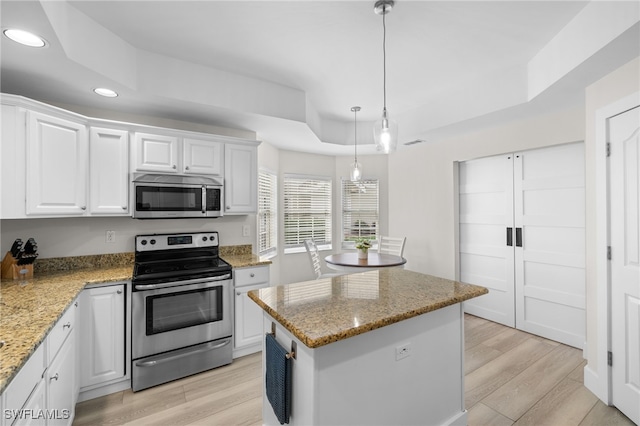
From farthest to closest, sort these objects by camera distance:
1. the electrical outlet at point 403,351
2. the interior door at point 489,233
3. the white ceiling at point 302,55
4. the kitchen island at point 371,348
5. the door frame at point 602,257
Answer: the interior door at point 489,233 < the door frame at point 602,257 < the white ceiling at point 302,55 < the electrical outlet at point 403,351 < the kitchen island at point 371,348

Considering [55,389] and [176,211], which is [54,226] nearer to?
[176,211]

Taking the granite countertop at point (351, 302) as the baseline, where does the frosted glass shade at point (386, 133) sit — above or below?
above

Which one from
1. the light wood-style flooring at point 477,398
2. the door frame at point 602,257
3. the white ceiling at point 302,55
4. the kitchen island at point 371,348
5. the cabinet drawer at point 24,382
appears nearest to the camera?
the cabinet drawer at point 24,382

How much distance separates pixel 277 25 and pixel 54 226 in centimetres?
254

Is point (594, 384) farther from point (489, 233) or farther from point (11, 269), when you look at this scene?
point (11, 269)

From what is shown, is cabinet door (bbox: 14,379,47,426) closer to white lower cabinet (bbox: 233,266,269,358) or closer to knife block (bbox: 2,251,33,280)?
knife block (bbox: 2,251,33,280)

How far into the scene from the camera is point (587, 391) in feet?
7.81

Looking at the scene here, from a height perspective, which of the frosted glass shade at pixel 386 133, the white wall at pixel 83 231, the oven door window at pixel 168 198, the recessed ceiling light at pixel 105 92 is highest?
the recessed ceiling light at pixel 105 92

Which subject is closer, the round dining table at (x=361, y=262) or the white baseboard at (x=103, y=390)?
the white baseboard at (x=103, y=390)

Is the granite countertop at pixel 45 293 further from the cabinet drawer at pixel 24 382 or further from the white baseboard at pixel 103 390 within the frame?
the white baseboard at pixel 103 390

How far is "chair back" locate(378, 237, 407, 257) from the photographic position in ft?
15.7

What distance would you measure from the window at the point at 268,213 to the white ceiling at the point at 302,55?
0.98m

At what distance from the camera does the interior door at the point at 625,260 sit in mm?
1997

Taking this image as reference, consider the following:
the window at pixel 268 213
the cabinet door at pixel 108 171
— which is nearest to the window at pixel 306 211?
the window at pixel 268 213
